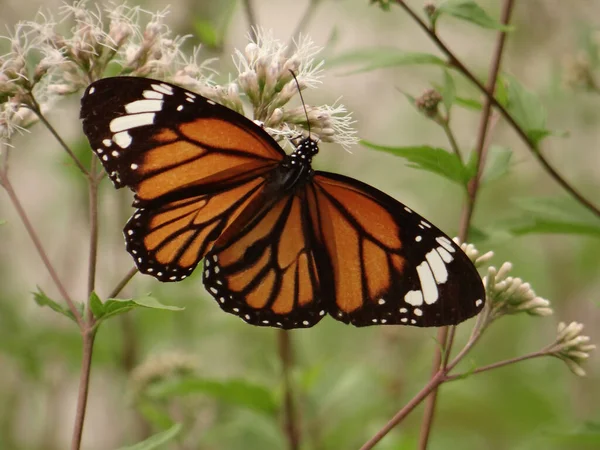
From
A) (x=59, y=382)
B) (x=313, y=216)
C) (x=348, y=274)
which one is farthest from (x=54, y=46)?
(x=59, y=382)

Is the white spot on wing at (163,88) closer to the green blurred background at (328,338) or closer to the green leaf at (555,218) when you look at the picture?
the green blurred background at (328,338)

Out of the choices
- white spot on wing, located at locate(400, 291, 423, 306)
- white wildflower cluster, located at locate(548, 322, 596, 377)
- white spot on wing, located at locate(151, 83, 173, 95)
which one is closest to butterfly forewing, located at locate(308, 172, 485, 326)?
white spot on wing, located at locate(400, 291, 423, 306)

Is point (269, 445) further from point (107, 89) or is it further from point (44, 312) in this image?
point (107, 89)

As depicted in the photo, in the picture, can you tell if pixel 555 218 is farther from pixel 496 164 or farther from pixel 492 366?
pixel 492 366

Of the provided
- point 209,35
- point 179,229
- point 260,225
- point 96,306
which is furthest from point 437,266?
point 209,35

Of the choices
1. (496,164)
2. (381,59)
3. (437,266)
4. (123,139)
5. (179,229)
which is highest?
(381,59)
